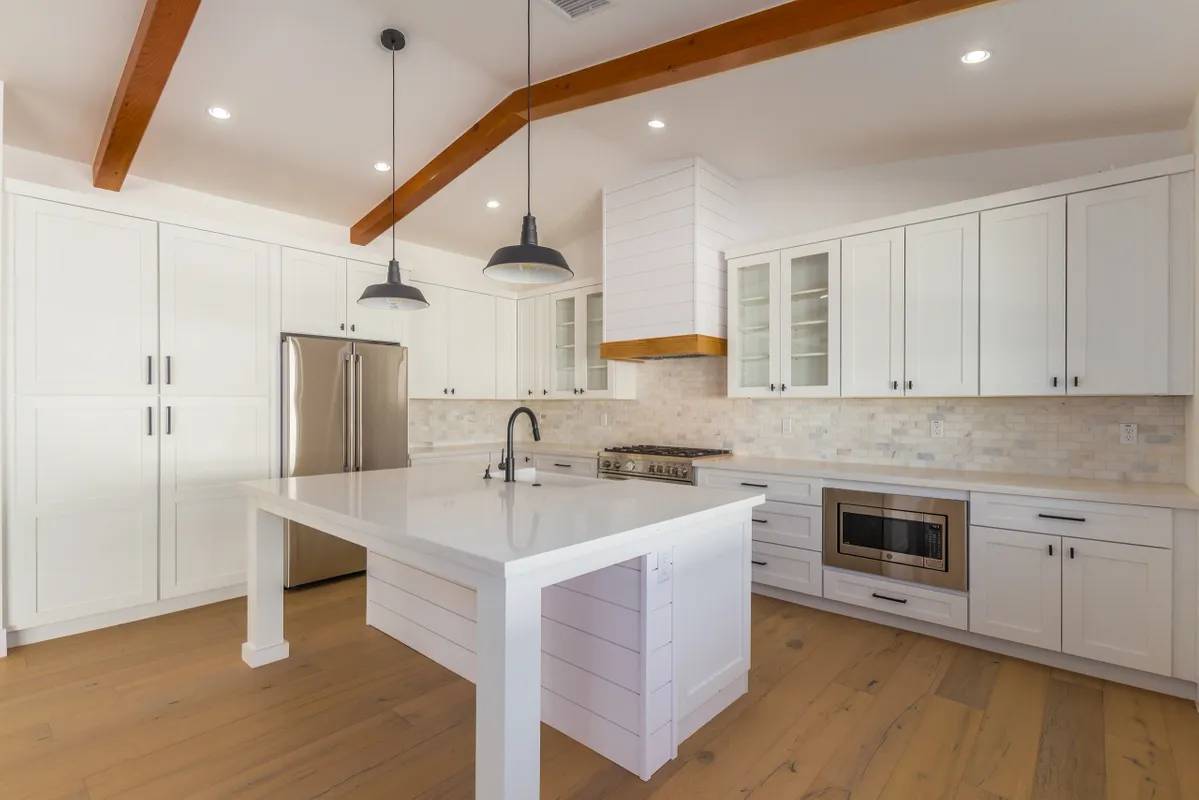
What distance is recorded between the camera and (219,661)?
9.37 ft

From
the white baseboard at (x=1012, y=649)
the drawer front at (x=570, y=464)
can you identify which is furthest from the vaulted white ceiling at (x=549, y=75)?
the white baseboard at (x=1012, y=649)

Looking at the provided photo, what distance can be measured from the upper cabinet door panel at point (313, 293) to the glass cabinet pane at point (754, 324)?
2891 millimetres

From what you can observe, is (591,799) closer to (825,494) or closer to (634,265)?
(825,494)

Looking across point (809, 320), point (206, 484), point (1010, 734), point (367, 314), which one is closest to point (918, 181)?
point (809, 320)

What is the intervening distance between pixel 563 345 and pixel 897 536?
325cm

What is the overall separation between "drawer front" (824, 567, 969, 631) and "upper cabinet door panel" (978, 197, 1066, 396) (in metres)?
1.11

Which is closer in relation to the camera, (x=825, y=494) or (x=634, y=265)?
(x=825, y=494)

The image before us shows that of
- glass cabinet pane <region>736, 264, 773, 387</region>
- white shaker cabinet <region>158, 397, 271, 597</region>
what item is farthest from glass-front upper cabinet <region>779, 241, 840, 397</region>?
white shaker cabinet <region>158, 397, 271, 597</region>

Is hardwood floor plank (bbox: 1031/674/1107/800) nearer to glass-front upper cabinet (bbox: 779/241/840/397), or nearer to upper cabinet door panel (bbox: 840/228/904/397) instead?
upper cabinet door panel (bbox: 840/228/904/397)

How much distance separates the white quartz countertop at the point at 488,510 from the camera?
5.10ft

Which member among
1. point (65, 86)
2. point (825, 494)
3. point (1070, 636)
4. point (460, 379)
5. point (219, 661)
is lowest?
point (219, 661)

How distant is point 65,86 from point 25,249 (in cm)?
84

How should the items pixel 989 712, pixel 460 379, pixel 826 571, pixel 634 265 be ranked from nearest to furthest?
pixel 989 712, pixel 826 571, pixel 634 265, pixel 460 379

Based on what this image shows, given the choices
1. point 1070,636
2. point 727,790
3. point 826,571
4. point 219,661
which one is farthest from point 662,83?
point 219,661
